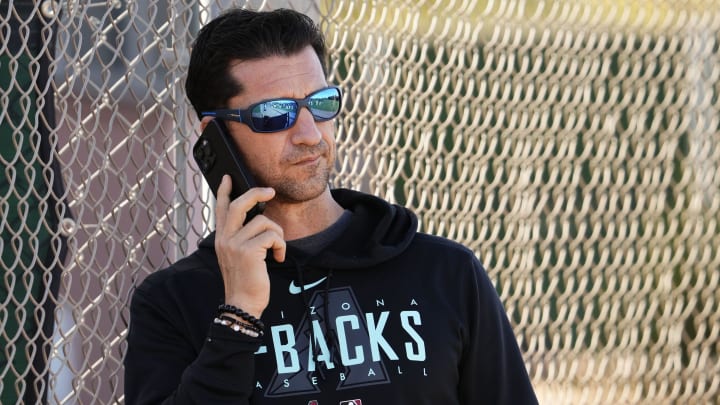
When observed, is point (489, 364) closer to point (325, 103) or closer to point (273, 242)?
point (273, 242)

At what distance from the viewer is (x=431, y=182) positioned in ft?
14.9

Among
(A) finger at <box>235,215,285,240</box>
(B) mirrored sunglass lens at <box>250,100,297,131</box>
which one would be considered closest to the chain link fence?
(B) mirrored sunglass lens at <box>250,100,297,131</box>

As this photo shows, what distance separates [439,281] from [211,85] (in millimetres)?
806

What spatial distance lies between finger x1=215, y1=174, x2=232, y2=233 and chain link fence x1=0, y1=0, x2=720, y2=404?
2.19 feet

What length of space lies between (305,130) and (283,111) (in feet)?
0.24

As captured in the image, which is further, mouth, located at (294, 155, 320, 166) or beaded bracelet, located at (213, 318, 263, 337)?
mouth, located at (294, 155, 320, 166)

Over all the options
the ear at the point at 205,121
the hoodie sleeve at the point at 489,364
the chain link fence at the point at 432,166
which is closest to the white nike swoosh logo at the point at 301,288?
the hoodie sleeve at the point at 489,364

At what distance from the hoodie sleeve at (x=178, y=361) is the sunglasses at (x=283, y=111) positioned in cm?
50

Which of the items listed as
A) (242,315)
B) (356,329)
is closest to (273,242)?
(242,315)

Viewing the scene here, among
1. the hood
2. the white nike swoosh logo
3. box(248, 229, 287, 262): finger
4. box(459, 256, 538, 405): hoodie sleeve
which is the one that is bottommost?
box(459, 256, 538, 405): hoodie sleeve

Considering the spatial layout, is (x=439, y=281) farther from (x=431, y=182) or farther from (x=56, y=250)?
(x=431, y=182)

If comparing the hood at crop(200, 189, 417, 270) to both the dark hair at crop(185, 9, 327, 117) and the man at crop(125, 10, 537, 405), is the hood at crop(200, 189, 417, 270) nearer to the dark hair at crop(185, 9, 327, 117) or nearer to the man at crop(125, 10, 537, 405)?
the man at crop(125, 10, 537, 405)

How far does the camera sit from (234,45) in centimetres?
301

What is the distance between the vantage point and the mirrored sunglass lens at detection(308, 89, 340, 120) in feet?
9.64
